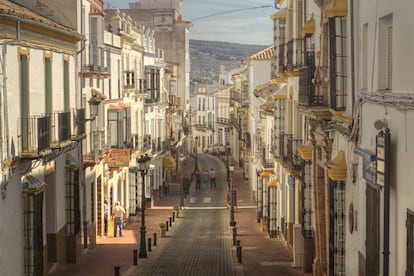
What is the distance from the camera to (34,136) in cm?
1791

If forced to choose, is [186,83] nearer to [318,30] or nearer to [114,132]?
[114,132]

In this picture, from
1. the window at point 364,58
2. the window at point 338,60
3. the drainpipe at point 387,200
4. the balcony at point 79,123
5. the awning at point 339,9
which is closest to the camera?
the drainpipe at point 387,200

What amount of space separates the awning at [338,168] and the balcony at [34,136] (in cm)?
606

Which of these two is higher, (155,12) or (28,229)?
(155,12)

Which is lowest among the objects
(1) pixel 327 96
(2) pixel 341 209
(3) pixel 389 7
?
(2) pixel 341 209

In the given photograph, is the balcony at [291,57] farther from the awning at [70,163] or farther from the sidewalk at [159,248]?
the awning at [70,163]

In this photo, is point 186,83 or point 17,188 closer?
point 17,188

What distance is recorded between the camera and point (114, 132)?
3631 centimetres

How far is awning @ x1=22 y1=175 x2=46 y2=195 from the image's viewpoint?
58.4ft

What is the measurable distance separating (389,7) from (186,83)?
249 feet

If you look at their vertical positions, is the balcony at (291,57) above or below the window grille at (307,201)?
above

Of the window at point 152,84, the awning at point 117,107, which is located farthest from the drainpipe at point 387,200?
the window at point 152,84

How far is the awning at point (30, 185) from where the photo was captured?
1780cm

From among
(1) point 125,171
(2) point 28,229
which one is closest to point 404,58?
(2) point 28,229
